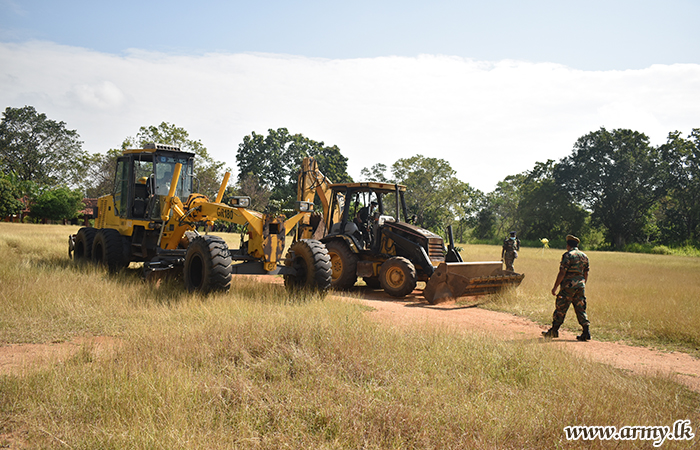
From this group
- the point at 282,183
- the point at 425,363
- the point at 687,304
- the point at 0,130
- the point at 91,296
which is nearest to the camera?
the point at 425,363

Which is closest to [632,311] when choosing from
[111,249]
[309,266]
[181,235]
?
[309,266]

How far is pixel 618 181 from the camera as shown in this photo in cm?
4981

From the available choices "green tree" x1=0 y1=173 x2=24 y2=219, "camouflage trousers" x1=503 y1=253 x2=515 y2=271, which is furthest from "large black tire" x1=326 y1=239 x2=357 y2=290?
"green tree" x1=0 y1=173 x2=24 y2=219

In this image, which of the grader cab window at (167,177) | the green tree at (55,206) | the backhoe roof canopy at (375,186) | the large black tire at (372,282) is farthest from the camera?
the green tree at (55,206)

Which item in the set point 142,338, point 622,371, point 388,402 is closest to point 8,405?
point 142,338

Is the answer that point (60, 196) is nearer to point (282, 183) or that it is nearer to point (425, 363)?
point (282, 183)

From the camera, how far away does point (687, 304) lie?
10.3m

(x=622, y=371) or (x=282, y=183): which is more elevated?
(x=282, y=183)

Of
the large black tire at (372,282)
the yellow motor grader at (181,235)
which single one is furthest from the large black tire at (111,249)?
the large black tire at (372,282)

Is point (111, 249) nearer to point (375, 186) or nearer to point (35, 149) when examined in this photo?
point (375, 186)

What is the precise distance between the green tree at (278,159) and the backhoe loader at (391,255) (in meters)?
37.2

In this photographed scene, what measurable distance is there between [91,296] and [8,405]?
15.6 feet

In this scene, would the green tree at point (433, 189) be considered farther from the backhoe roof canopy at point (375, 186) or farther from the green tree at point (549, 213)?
the backhoe roof canopy at point (375, 186)

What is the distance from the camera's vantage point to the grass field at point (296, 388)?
150 inches
